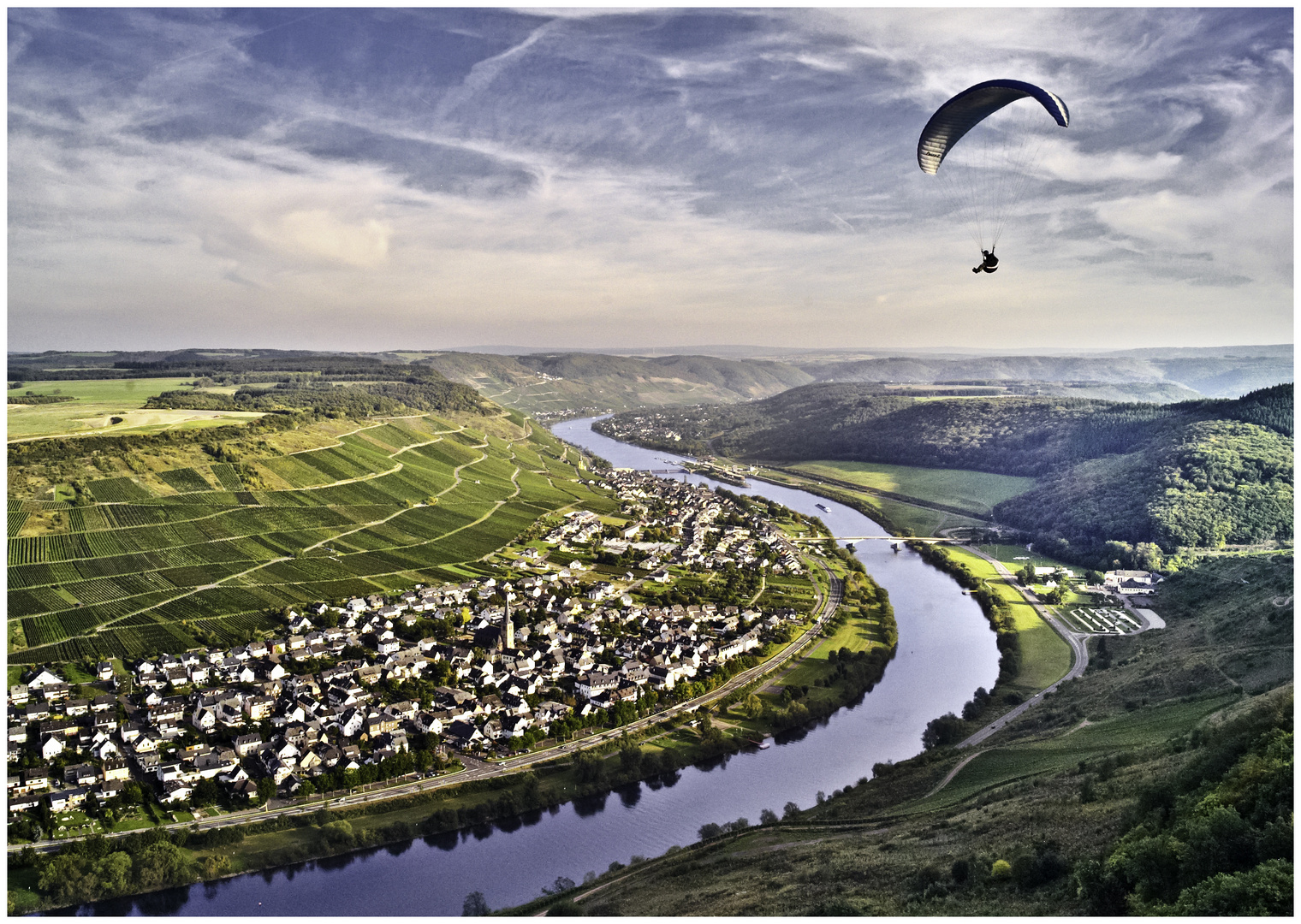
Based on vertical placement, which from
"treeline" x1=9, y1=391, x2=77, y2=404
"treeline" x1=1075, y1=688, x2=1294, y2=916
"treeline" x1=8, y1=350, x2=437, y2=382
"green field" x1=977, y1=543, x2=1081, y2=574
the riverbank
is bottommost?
the riverbank

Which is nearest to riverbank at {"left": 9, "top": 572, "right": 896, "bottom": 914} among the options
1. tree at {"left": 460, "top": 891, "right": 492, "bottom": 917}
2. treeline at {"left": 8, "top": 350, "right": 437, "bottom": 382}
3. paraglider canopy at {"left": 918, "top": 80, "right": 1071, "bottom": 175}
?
tree at {"left": 460, "top": 891, "right": 492, "bottom": 917}

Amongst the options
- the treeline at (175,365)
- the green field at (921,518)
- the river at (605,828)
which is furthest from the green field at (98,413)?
the green field at (921,518)

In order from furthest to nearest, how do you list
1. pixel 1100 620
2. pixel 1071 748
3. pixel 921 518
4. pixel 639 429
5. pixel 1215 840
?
pixel 639 429 < pixel 921 518 < pixel 1100 620 < pixel 1071 748 < pixel 1215 840

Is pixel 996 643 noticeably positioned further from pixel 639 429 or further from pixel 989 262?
pixel 639 429

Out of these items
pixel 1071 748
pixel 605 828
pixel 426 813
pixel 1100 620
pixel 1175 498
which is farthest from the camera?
pixel 1175 498

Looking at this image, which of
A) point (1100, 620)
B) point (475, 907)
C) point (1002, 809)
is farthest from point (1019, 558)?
point (475, 907)

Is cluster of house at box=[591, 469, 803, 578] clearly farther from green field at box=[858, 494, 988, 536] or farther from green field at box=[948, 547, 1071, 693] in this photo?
green field at box=[948, 547, 1071, 693]

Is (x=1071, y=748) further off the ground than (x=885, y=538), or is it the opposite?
(x=885, y=538)
